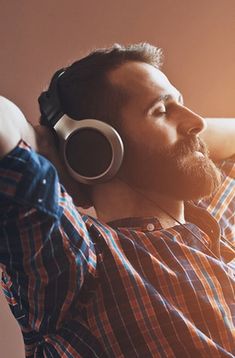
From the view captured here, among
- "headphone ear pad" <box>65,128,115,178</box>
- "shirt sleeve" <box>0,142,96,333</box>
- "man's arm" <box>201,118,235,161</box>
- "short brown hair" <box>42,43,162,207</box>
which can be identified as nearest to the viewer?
"shirt sleeve" <box>0,142,96,333</box>

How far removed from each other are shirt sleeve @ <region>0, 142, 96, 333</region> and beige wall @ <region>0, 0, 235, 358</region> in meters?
0.53

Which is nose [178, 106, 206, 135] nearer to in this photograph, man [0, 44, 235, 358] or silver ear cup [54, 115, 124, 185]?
man [0, 44, 235, 358]

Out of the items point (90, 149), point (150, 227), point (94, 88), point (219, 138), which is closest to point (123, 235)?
point (150, 227)

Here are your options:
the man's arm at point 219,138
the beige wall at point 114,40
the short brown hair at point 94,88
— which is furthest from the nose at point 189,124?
the beige wall at point 114,40

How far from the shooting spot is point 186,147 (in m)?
1.01

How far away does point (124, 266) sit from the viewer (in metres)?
0.89

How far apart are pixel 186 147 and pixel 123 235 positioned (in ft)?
0.70

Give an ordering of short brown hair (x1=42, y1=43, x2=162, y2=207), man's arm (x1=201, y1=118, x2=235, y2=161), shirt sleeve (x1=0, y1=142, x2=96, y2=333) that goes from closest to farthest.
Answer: shirt sleeve (x1=0, y1=142, x2=96, y2=333)
short brown hair (x1=42, y1=43, x2=162, y2=207)
man's arm (x1=201, y1=118, x2=235, y2=161)

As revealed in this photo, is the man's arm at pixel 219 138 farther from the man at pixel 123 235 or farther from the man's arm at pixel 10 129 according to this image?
the man's arm at pixel 10 129

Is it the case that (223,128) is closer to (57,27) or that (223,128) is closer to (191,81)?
(191,81)

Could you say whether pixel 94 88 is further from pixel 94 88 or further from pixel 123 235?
pixel 123 235

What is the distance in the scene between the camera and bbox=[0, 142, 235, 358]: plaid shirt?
0.73 metres

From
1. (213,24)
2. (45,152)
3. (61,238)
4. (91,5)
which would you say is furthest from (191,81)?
(61,238)

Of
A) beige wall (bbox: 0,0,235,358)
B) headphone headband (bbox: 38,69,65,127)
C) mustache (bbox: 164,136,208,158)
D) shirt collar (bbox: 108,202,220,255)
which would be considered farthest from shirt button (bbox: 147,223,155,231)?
beige wall (bbox: 0,0,235,358)
